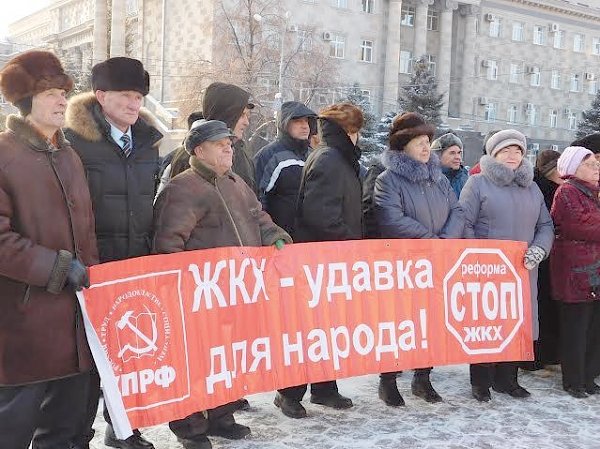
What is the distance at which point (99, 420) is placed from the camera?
4.56m

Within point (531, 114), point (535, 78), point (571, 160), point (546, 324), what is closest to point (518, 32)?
point (535, 78)

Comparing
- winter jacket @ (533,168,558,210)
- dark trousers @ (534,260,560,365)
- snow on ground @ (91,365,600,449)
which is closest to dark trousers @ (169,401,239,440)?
snow on ground @ (91,365,600,449)

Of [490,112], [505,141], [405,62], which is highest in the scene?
[405,62]

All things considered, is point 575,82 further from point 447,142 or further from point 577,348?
point 577,348

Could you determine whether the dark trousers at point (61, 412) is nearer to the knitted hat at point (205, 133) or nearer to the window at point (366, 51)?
the knitted hat at point (205, 133)

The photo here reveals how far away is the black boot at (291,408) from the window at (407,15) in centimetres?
5367

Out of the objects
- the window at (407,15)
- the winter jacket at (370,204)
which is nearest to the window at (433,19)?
the window at (407,15)

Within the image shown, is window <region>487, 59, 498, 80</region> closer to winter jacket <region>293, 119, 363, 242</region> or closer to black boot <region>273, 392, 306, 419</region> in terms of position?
winter jacket <region>293, 119, 363, 242</region>

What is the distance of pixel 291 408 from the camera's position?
15.5 ft

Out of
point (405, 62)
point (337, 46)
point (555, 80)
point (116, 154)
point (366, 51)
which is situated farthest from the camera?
point (555, 80)

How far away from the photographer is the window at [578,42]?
64.6m

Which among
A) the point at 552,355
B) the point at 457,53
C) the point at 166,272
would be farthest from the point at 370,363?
the point at 457,53

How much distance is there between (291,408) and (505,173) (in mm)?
2389

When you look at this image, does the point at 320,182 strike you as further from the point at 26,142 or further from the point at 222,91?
the point at 26,142
